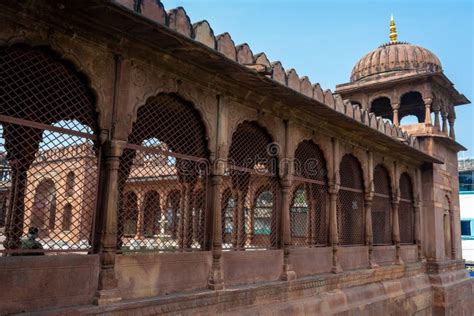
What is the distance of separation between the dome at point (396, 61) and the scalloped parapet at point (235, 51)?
528cm

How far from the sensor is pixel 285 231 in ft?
25.3

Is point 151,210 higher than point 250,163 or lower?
lower

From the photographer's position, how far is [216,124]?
21.4ft

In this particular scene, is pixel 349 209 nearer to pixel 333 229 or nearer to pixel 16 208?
pixel 333 229

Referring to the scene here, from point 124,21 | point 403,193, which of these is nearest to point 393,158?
point 403,193

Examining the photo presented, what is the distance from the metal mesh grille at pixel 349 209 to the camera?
37.0ft

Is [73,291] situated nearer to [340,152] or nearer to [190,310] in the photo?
[190,310]

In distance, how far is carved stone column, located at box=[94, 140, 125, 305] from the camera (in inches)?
191

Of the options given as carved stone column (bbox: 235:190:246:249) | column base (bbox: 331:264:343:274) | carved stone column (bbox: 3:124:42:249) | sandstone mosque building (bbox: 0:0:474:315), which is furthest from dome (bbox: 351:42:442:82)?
carved stone column (bbox: 3:124:42:249)

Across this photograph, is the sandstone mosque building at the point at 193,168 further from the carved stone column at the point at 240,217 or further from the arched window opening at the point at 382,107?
the arched window opening at the point at 382,107

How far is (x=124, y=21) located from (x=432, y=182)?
437 inches

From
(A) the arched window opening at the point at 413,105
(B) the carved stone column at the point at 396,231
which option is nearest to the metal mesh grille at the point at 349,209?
(B) the carved stone column at the point at 396,231

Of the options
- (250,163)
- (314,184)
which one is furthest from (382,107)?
(250,163)

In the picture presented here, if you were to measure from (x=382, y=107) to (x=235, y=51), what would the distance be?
10178 mm
